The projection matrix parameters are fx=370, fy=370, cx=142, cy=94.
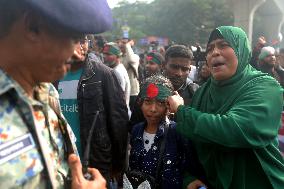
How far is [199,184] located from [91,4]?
1537 millimetres

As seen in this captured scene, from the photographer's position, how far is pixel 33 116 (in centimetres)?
104

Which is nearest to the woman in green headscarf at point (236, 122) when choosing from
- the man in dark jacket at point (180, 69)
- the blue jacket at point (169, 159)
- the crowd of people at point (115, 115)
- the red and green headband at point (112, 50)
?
the crowd of people at point (115, 115)

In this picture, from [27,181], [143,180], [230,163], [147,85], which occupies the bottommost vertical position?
[143,180]

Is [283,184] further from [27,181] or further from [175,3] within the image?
[175,3]

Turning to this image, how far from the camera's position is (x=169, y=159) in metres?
2.48

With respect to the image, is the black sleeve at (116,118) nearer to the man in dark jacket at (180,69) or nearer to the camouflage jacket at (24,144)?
the man in dark jacket at (180,69)

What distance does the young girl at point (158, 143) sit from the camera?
247 centimetres

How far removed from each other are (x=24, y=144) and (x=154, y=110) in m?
1.74

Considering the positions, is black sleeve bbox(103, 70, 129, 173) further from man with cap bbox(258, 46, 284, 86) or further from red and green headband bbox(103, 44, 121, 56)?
man with cap bbox(258, 46, 284, 86)

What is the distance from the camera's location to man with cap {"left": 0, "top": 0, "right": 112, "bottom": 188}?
0.97 m

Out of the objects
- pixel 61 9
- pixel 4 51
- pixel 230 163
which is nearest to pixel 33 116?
pixel 4 51

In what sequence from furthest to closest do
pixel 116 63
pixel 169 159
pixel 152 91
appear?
pixel 116 63
pixel 152 91
pixel 169 159

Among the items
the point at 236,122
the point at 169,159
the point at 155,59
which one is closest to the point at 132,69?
the point at 155,59

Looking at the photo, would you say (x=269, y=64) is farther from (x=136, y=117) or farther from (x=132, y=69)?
(x=136, y=117)
